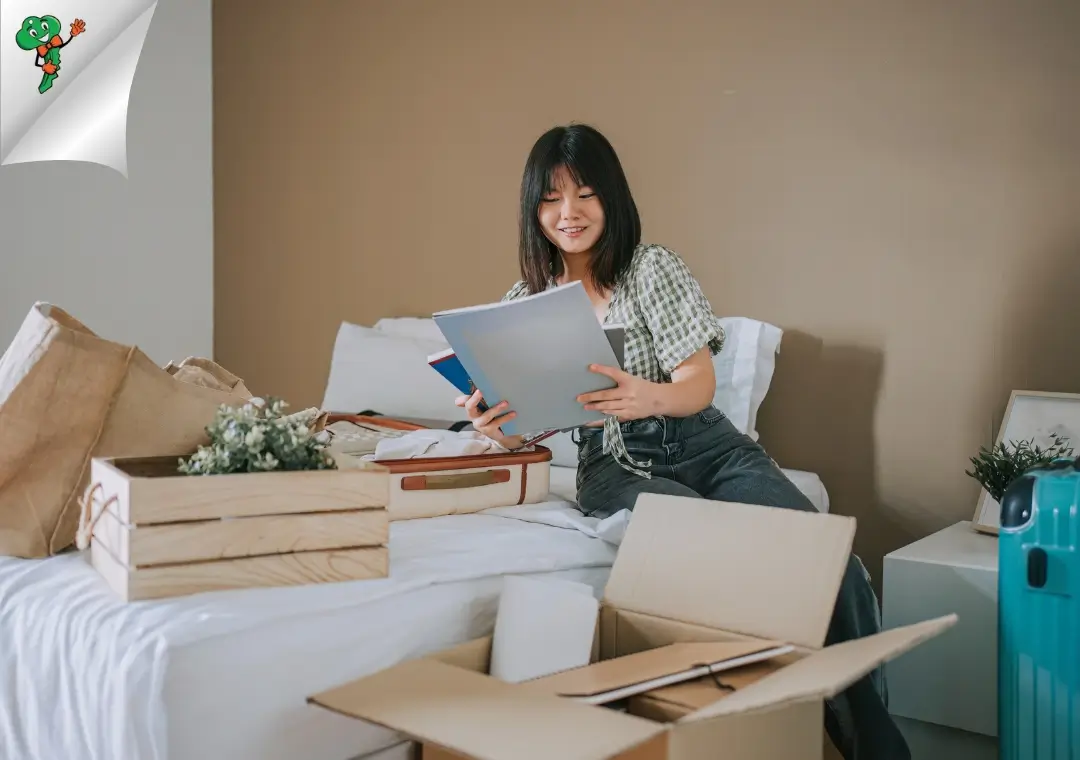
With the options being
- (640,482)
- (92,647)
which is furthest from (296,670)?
(640,482)

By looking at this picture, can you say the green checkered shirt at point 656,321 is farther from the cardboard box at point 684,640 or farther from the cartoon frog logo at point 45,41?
the cartoon frog logo at point 45,41

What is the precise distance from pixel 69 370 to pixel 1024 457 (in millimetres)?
1665

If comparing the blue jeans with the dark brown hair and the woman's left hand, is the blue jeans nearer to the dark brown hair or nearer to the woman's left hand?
the woman's left hand

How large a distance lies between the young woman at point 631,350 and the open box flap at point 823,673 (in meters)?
0.55

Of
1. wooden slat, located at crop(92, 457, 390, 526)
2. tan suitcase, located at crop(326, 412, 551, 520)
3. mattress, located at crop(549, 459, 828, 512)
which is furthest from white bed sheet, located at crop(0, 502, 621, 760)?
mattress, located at crop(549, 459, 828, 512)

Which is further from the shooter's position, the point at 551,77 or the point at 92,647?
the point at 551,77

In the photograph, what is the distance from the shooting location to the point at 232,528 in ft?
4.42

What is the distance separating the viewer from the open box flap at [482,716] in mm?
1076

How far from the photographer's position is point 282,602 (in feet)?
4.31

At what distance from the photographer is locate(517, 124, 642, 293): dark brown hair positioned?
6.61 feet

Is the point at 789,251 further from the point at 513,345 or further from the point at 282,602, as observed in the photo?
the point at 282,602

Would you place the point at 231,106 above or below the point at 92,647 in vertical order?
above

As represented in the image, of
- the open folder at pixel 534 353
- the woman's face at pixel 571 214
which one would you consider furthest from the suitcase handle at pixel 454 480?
the woman's face at pixel 571 214

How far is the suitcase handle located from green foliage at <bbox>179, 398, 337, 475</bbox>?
365mm
